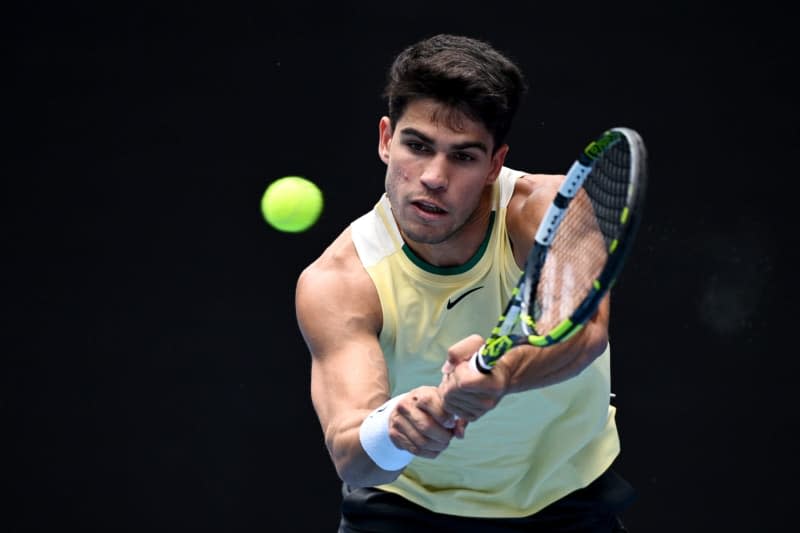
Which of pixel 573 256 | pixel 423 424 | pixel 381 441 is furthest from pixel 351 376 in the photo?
pixel 573 256

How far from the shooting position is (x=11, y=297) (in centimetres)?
386

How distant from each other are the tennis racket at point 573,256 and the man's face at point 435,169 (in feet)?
0.86

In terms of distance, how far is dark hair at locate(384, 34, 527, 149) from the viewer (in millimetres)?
2432

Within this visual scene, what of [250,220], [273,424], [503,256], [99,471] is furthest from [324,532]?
[503,256]

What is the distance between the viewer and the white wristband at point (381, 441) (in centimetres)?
213

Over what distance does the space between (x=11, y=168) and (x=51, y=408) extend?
0.77 metres

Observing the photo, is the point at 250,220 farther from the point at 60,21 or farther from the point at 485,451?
the point at 485,451

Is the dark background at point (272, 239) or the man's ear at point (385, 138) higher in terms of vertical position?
the man's ear at point (385, 138)

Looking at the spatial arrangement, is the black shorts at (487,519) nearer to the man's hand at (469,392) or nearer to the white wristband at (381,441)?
the white wristband at (381,441)

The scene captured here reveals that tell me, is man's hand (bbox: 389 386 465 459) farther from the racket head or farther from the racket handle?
the racket head

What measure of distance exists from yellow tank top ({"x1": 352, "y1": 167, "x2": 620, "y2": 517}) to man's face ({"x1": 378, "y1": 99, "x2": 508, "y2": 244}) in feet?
0.50

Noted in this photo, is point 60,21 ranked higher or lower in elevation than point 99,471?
higher

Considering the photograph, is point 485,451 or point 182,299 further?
point 182,299

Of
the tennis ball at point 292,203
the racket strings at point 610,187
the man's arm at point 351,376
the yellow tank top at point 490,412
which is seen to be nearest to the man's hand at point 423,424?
the man's arm at point 351,376
